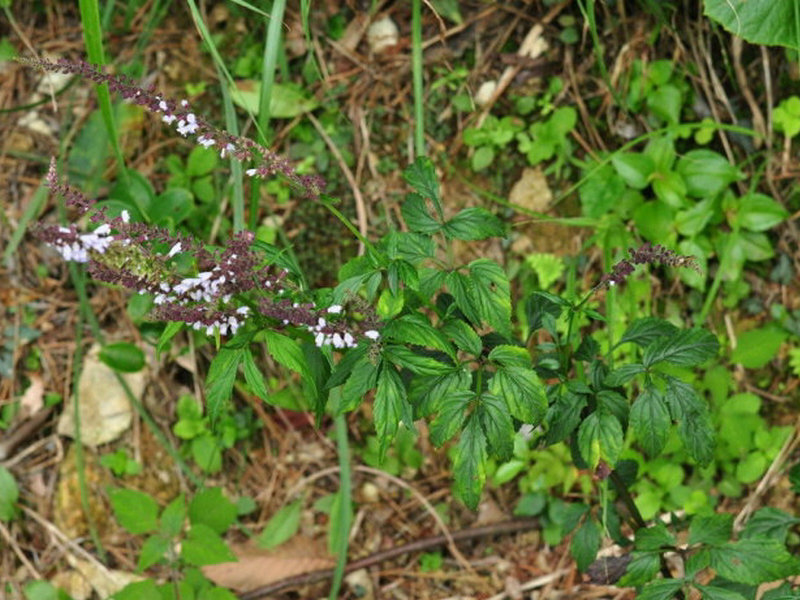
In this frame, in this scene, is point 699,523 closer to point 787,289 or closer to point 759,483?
point 759,483

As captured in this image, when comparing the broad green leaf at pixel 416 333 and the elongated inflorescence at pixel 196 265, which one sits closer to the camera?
the elongated inflorescence at pixel 196 265

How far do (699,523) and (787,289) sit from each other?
1031 mm

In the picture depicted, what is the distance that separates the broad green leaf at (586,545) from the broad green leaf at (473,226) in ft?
2.41

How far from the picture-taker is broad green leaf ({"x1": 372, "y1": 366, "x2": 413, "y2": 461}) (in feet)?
4.89

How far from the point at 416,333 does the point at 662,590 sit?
2.41 ft

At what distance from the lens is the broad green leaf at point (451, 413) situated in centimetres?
152

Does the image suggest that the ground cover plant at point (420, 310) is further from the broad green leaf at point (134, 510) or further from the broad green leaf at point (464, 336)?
the broad green leaf at point (464, 336)

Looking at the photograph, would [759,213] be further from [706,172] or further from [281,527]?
[281,527]

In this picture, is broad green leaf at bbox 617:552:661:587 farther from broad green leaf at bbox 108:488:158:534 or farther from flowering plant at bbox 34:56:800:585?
broad green leaf at bbox 108:488:158:534

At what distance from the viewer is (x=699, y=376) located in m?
2.66

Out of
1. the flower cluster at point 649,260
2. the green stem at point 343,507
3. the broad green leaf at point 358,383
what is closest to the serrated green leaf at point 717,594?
the flower cluster at point 649,260

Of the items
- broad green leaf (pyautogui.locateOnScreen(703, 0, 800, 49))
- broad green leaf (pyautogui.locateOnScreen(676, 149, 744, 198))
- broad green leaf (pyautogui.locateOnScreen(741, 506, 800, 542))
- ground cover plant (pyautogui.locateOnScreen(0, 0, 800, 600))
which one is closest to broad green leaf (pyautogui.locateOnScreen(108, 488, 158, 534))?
ground cover plant (pyautogui.locateOnScreen(0, 0, 800, 600))

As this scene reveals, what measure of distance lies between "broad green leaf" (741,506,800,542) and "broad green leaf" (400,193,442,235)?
1.01 metres

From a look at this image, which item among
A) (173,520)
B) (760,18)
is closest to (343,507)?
(173,520)
